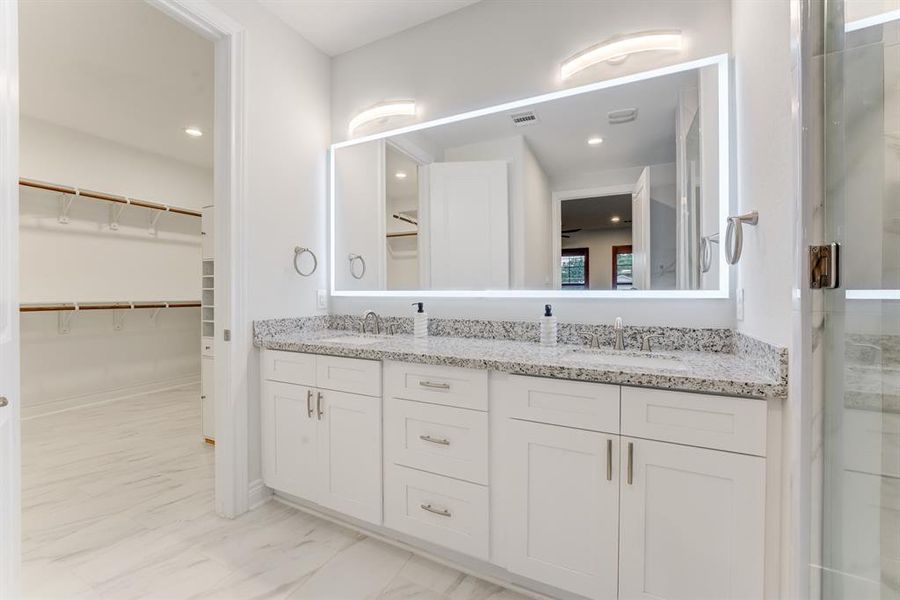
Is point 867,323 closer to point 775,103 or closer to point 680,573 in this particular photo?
point 775,103

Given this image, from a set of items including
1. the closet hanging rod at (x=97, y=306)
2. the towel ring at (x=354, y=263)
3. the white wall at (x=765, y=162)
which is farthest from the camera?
the closet hanging rod at (x=97, y=306)

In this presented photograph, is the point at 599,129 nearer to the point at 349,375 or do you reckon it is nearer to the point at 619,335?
the point at 619,335

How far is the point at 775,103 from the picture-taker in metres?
1.12

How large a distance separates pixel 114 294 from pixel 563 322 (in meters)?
4.58

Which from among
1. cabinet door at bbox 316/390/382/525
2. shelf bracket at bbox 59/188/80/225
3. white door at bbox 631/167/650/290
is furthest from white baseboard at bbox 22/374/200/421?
white door at bbox 631/167/650/290

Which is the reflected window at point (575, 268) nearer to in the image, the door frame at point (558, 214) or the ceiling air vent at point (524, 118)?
the door frame at point (558, 214)

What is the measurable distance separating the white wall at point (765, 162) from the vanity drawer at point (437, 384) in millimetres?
915

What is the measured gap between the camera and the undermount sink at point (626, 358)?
1443 mm

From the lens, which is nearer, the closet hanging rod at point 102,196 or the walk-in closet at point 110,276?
the walk-in closet at point 110,276

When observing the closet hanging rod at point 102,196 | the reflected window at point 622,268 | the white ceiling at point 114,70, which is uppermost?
the white ceiling at point 114,70

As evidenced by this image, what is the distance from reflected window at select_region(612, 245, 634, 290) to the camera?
1833 mm

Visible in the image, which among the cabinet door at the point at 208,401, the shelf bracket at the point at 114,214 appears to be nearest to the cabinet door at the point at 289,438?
the cabinet door at the point at 208,401

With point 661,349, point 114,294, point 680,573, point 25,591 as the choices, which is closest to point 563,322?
point 661,349

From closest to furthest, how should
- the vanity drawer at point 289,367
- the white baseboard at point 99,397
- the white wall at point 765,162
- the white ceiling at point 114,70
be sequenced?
the white wall at point 765,162 → the vanity drawer at point 289,367 → the white ceiling at point 114,70 → the white baseboard at point 99,397
